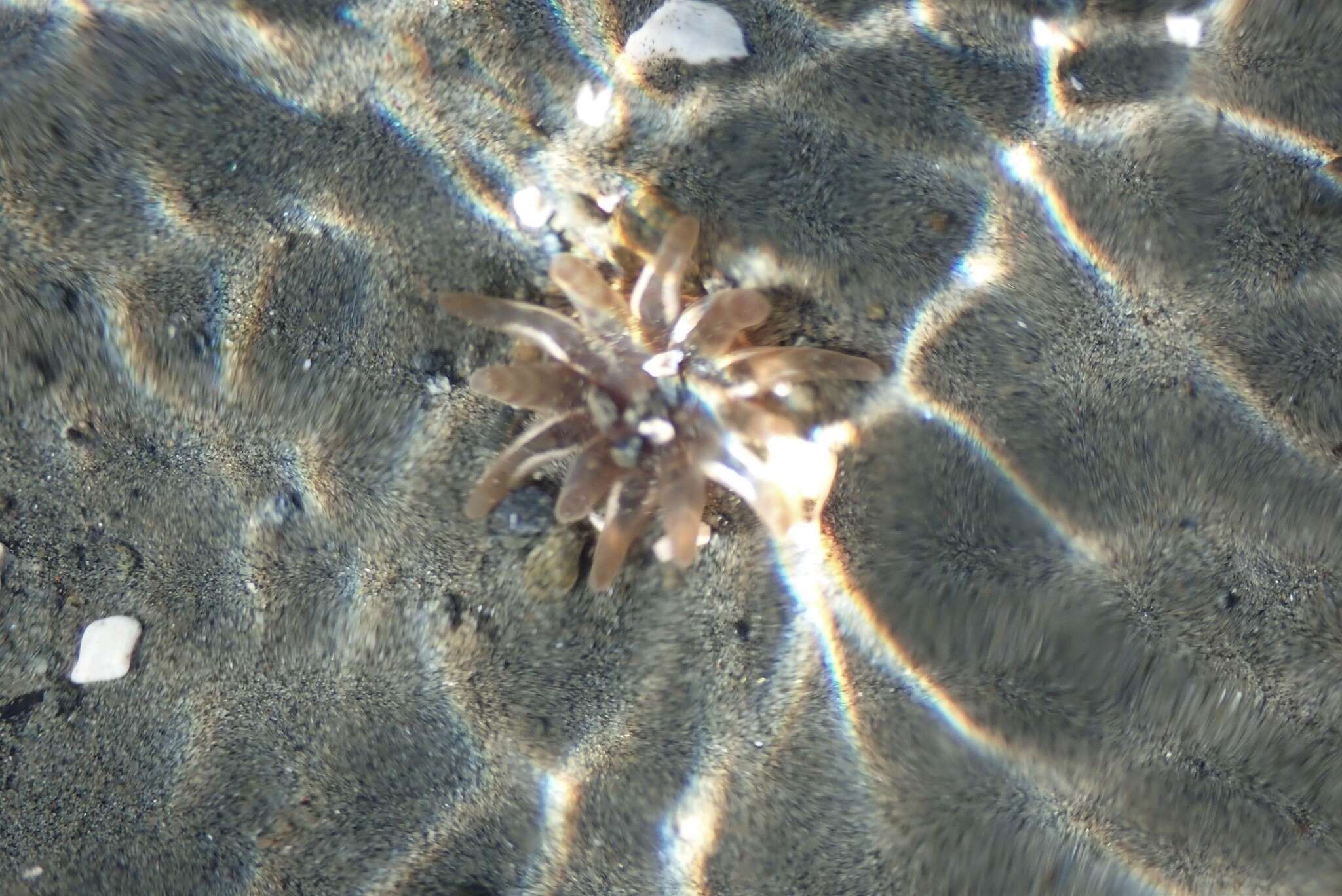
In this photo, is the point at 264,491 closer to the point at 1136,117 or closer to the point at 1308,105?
the point at 1136,117

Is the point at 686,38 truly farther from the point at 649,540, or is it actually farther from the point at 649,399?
the point at 649,540

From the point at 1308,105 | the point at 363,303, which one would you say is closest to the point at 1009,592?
the point at 1308,105

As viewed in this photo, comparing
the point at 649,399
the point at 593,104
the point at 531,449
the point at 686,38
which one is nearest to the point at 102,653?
the point at 531,449

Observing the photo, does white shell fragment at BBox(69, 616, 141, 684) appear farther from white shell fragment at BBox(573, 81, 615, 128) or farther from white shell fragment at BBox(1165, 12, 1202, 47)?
white shell fragment at BBox(1165, 12, 1202, 47)

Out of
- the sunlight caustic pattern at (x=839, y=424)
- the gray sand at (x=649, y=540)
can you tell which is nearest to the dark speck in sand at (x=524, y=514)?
the gray sand at (x=649, y=540)

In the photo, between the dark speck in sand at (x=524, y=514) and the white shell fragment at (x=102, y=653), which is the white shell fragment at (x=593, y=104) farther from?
the white shell fragment at (x=102, y=653)

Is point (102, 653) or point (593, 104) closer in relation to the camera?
point (102, 653)
